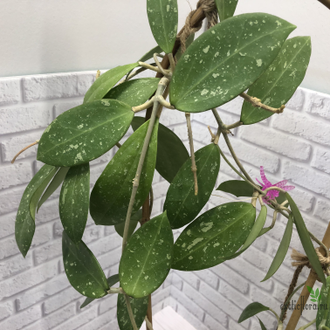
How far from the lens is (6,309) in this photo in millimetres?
955

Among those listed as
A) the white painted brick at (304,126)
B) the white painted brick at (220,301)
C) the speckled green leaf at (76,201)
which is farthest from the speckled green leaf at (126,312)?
the white painted brick at (220,301)

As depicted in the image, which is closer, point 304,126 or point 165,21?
point 165,21

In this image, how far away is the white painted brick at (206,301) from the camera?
4.34 ft

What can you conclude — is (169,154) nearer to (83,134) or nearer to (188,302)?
(83,134)

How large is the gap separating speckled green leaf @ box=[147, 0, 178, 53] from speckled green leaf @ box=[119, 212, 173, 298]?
10.3 inches

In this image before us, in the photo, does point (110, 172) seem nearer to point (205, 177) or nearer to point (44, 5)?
point (205, 177)

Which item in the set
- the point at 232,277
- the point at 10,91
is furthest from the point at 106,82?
the point at 232,277

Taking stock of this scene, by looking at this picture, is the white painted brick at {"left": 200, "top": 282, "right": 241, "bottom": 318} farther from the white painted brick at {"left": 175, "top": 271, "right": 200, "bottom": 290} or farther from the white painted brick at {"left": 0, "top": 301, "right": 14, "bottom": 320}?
the white painted brick at {"left": 0, "top": 301, "right": 14, "bottom": 320}

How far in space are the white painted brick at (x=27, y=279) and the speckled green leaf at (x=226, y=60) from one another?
848 millimetres

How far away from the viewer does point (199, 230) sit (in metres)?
0.47

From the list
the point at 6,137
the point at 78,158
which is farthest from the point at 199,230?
the point at 6,137

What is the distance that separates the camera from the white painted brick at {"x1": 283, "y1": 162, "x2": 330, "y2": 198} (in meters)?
0.91

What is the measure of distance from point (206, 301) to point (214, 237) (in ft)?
3.50

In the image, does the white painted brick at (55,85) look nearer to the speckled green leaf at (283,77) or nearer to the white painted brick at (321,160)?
the speckled green leaf at (283,77)
